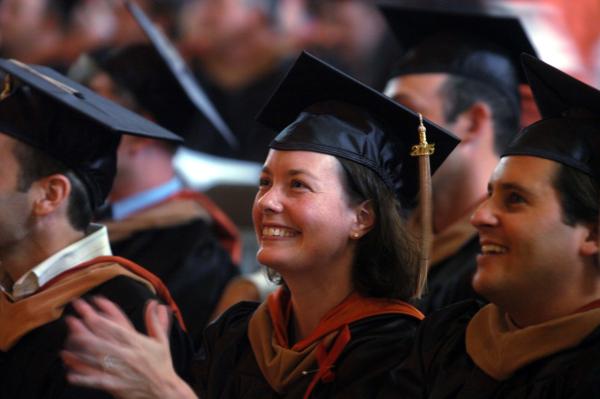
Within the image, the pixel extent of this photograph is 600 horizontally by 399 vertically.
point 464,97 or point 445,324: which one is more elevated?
point 464,97

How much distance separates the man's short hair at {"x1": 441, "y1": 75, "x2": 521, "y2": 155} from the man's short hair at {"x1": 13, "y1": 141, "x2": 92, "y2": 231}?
139 cm

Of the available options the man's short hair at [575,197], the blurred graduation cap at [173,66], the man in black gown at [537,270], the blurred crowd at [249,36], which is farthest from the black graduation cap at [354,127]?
the blurred crowd at [249,36]

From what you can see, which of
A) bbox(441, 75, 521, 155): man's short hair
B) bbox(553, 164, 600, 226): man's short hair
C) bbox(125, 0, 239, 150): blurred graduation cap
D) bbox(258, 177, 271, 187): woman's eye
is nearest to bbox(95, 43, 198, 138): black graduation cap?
bbox(125, 0, 239, 150): blurred graduation cap

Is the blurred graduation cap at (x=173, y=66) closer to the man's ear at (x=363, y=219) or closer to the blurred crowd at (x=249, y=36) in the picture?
the blurred crowd at (x=249, y=36)

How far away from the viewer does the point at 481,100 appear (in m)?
4.12

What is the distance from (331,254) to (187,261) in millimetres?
1819

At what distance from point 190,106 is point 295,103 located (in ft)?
6.25

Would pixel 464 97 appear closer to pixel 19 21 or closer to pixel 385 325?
pixel 385 325

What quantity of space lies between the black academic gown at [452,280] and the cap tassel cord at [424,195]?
0.71 meters

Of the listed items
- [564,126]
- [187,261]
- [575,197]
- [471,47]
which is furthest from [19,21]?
[575,197]

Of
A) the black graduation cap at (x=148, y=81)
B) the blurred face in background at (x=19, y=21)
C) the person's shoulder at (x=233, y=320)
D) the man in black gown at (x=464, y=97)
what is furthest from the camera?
the blurred face in background at (x=19, y=21)

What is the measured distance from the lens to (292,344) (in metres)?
3.04

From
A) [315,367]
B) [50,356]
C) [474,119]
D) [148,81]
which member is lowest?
[50,356]

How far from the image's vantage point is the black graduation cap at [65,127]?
339cm
